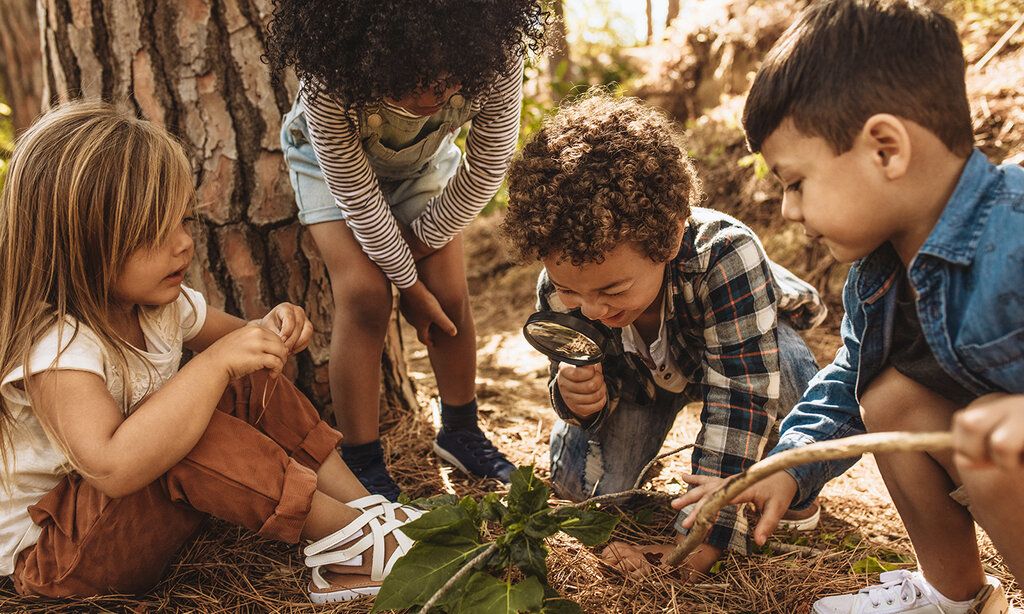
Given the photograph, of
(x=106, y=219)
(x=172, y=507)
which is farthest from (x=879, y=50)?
(x=172, y=507)

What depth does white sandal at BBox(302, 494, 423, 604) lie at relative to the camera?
1839 mm

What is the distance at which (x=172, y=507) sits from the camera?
182 centimetres

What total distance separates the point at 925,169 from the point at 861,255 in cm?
19

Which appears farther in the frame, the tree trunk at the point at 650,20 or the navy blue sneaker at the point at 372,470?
the tree trunk at the point at 650,20

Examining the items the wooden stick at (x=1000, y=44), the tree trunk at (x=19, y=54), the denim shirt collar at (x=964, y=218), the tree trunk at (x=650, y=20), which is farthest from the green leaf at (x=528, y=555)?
the tree trunk at (x=650, y=20)

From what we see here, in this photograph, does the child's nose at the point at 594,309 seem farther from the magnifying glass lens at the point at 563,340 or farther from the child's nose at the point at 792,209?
the child's nose at the point at 792,209

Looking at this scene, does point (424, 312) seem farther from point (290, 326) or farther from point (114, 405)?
point (114, 405)

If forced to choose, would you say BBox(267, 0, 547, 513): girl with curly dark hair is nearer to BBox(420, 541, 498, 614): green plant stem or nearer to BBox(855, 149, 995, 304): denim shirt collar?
BBox(420, 541, 498, 614): green plant stem

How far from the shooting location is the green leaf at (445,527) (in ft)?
5.18

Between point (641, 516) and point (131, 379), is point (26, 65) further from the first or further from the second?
point (641, 516)

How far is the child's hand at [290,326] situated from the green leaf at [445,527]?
67 centimetres

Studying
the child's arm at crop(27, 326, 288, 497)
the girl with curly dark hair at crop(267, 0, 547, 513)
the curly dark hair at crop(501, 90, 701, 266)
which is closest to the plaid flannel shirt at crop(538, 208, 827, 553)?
the curly dark hair at crop(501, 90, 701, 266)

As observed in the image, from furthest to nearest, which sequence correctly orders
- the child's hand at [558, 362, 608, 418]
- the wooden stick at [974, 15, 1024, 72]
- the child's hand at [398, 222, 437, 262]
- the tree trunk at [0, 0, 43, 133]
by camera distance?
the tree trunk at [0, 0, 43, 133], the wooden stick at [974, 15, 1024, 72], the child's hand at [398, 222, 437, 262], the child's hand at [558, 362, 608, 418]

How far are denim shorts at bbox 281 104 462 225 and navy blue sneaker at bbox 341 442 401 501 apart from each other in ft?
2.37
